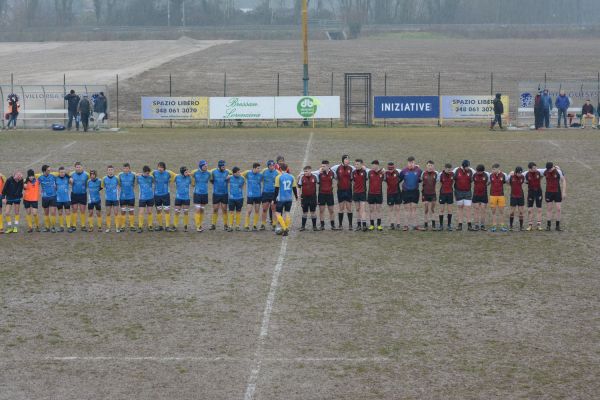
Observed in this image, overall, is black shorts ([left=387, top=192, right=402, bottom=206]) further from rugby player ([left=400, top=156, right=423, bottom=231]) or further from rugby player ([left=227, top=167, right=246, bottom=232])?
rugby player ([left=227, top=167, right=246, bottom=232])

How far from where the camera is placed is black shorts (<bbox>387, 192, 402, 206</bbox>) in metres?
22.9

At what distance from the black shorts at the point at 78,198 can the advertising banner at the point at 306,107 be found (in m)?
24.4

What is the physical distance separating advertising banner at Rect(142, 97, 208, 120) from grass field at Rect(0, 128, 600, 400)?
2286 centimetres

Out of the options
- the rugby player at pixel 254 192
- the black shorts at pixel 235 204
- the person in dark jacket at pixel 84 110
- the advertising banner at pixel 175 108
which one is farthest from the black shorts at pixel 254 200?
the advertising banner at pixel 175 108

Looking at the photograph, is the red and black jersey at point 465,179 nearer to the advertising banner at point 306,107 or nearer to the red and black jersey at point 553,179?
the red and black jersey at point 553,179

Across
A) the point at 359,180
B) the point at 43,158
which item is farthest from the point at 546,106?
the point at 359,180

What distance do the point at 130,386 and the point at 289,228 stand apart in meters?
10.9

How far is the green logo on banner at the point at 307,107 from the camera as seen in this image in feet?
154

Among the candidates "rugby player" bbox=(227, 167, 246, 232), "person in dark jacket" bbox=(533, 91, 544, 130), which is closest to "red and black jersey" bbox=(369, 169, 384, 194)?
"rugby player" bbox=(227, 167, 246, 232)

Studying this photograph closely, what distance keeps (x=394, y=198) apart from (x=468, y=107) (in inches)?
1003

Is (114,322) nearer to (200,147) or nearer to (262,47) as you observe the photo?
(200,147)

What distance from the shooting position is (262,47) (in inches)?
4067

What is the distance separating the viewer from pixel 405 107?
47.6 meters

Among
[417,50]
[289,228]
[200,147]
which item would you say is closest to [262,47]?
[417,50]
